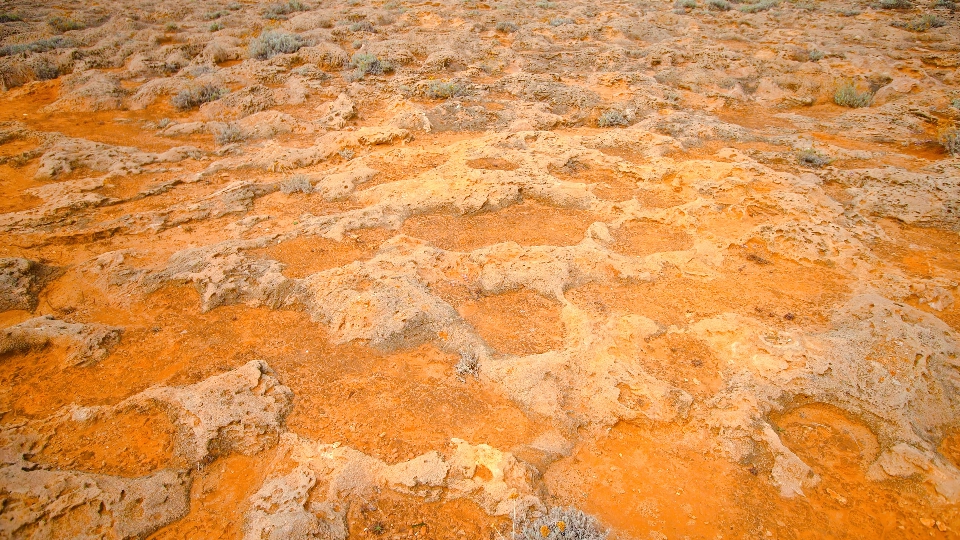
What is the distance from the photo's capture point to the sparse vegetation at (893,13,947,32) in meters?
13.3

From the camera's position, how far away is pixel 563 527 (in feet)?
10.1

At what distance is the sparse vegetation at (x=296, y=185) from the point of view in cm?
734

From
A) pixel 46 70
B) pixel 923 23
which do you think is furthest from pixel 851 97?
pixel 46 70

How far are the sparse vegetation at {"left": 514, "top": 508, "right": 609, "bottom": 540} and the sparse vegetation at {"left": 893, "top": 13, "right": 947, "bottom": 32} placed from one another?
17379 mm

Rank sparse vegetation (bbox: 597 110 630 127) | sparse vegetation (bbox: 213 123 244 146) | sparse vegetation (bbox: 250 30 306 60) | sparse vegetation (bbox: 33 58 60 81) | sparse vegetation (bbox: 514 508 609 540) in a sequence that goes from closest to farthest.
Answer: sparse vegetation (bbox: 514 508 609 540), sparse vegetation (bbox: 213 123 244 146), sparse vegetation (bbox: 597 110 630 127), sparse vegetation (bbox: 33 58 60 81), sparse vegetation (bbox: 250 30 306 60)

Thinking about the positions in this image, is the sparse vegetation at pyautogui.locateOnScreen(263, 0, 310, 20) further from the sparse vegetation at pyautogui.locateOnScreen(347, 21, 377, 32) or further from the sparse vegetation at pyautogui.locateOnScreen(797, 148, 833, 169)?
the sparse vegetation at pyautogui.locateOnScreen(797, 148, 833, 169)

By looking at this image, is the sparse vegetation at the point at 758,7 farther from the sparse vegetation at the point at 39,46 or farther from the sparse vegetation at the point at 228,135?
the sparse vegetation at the point at 39,46

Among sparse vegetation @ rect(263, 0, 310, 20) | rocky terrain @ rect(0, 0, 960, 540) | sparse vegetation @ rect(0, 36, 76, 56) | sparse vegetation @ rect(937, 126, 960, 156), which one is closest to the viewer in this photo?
rocky terrain @ rect(0, 0, 960, 540)

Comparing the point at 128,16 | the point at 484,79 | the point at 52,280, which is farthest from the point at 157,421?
the point at 128,16

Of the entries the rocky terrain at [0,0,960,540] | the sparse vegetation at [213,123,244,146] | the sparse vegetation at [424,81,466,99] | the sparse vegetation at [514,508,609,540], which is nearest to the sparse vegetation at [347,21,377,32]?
the rocky terrain at [0,0,960,540]

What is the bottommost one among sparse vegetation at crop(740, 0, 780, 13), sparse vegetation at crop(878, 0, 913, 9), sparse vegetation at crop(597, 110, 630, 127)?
sparse vegetation at crop(597, 110, 630, 127)

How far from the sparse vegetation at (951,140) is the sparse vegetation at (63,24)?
21.5 m

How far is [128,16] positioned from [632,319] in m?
19.0

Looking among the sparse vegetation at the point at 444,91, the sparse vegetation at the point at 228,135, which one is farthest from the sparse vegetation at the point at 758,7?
the sparse vegetation at the point at 228,135
